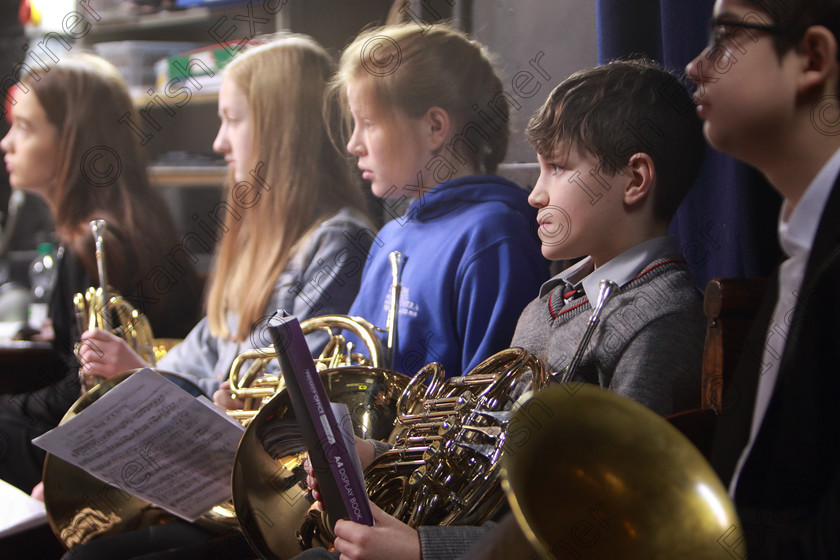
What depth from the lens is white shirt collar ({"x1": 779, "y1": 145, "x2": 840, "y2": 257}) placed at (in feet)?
3.51

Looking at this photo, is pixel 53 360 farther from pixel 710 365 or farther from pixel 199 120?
pixel 710 365

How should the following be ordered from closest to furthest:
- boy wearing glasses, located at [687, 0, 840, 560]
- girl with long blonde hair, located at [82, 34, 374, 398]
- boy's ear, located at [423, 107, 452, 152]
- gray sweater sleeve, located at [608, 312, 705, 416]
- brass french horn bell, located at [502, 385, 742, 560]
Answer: brass french horn bell, located at [502, 385, 742, 560] → boy wearing glasses, located at [687, 0, 840, 560] → gray sweater sleeve, located at [608, 312, 705, 416] → boy's ear, located at [423, 107, 452, 152] → girl with long blonde hair, located at [82, 34, 374, 398]

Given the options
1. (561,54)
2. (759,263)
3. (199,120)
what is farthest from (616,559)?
(199,120)

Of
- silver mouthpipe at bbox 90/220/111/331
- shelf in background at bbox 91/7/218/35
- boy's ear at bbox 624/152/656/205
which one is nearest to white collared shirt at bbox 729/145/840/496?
boy's ear at bbox 624/152/656/205

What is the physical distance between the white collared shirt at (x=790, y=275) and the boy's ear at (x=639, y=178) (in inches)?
8.3

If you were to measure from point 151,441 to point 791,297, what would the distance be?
3.36ft

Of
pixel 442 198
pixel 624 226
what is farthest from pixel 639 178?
pixel 442 198

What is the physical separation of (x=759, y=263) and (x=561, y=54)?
0.49 metres

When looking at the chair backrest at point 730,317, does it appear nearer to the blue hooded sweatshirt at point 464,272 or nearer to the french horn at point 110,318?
the blue hooded sweatshirt at point 464,272

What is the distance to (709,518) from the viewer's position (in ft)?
3.03

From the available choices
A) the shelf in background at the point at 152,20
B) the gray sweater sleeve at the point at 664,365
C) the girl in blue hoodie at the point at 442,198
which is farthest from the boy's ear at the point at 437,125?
the shelf in background at the point at 152,20

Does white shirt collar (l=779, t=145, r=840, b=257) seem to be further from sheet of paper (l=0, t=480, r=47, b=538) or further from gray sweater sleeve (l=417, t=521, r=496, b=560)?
sheet of paper (l=0, t=480, r=47, b=538)

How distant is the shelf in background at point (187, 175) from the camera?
2.04 meters

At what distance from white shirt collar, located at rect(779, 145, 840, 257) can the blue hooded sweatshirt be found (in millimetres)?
433
